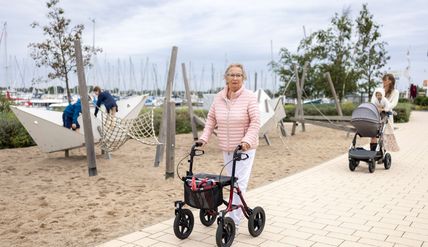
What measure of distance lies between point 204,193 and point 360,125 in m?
4.62

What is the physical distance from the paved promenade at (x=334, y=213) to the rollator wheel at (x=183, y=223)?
0.07 m

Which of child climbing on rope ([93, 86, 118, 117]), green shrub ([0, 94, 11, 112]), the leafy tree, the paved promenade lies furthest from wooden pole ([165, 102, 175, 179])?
the leafy tree

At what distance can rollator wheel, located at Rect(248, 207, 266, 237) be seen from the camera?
12.6 ft

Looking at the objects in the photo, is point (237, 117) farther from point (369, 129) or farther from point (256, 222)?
point (369, 129)

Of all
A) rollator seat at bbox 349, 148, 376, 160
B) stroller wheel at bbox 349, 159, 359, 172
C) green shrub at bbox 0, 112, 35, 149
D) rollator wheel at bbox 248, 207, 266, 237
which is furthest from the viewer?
green shrub at bbox 0, 112, 35, 149

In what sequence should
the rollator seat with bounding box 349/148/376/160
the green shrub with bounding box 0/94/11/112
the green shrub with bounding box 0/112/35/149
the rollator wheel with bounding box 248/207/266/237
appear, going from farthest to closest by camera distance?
1. the green shrub with bounding box 0/94/11/112
2. the green shrub with bounding box 0/112/35/149
3. the rollator seat with bounding box 349/148/376/160
4. the rollator wheel with bounding box 248/207/266/237

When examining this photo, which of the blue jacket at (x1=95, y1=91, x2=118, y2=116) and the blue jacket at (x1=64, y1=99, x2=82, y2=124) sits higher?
Result: the blue jacket at (x1=95, y1=91, x2=118, y2=116)

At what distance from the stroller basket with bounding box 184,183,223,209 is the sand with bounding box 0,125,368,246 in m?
0.98

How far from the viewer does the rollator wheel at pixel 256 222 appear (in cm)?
384

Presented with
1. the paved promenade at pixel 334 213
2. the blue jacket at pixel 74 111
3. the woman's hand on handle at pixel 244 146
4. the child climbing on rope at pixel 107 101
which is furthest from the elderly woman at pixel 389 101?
the blue jacket at pixel 74 111

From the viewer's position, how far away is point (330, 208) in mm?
4973

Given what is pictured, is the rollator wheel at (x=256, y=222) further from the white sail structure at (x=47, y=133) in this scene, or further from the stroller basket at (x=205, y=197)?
the white sail structure at (x=47, y=133)

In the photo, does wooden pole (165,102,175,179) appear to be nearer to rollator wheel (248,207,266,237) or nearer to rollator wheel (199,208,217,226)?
rollator wheel (199,208,217,226)

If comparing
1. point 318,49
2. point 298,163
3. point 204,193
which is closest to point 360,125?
point 298,163
